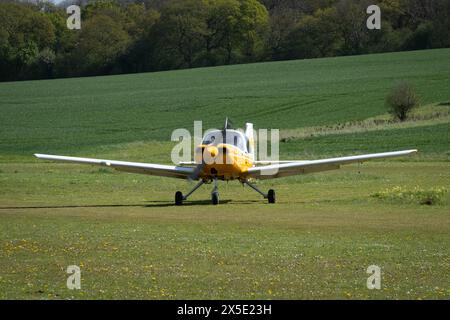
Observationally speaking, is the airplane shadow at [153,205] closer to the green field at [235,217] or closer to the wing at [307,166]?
the green field at [235,217]

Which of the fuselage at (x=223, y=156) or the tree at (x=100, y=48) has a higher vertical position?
the tree at (x=100, y=48)

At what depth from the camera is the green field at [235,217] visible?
11.8 m

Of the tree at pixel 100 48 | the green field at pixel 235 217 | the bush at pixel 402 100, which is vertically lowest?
the green field at pixel 235 217

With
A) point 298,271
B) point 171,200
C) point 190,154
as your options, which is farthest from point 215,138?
point 190,154

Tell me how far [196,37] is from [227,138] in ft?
261

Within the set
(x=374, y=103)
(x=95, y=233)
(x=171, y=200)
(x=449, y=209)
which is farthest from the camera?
(x=374, y=103)

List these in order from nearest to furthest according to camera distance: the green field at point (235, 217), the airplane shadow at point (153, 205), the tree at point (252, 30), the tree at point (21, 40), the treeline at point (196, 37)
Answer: the green field at point (235, 217)
the airplane shadow at point (153, 205)
the treeline at point (196, 37)
the tree at point (21, 40)
the tree at point (252, 30)

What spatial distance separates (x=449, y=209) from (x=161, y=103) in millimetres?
53293

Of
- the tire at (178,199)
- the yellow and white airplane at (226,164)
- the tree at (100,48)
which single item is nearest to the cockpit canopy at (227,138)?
the yellow and white airplane at (226,164)

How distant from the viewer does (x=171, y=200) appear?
25469 mm

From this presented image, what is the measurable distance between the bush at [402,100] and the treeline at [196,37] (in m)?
40.2

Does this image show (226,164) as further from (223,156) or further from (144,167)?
(144,167)

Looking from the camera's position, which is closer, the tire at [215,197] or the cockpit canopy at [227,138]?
the cockpit canopy at [227,138]

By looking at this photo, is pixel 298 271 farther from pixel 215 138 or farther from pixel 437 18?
pixel 437 18
